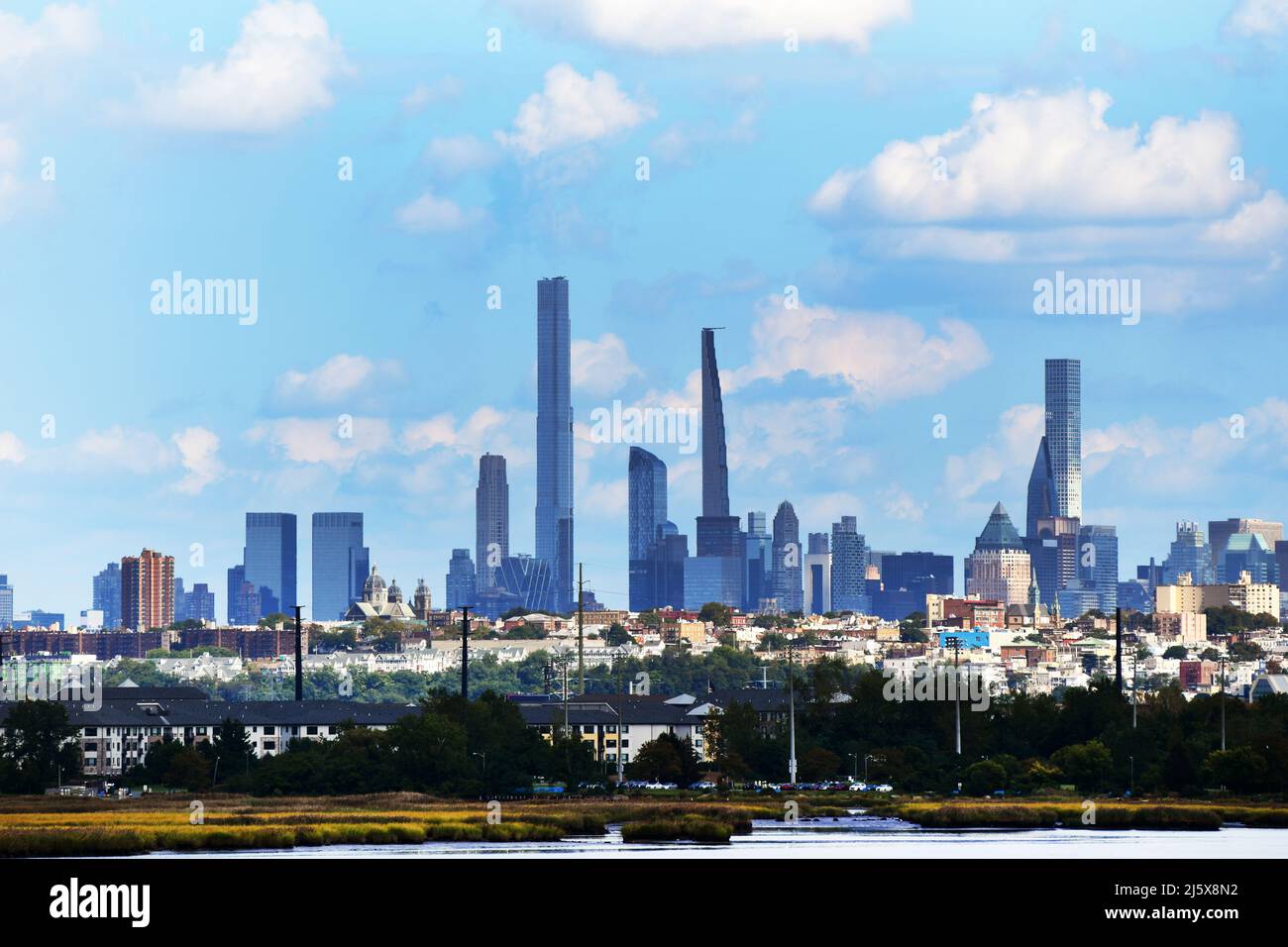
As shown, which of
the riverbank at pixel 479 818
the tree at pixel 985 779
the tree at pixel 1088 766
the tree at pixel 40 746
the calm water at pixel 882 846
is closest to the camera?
the calm water at pixel 882 846

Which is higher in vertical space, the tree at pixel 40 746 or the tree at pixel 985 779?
the tree at pixel 40 746

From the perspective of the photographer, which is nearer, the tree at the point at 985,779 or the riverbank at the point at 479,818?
the riverbank at the point at 479,818

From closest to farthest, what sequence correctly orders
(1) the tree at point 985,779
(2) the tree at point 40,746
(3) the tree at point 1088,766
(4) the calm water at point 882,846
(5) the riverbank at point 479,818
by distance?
(4) the calm water at point 882,846 → (5) the riverbank at point 479,818 → (1) the tree at point 985,779 → (3) the tree at point 1088,766 → (2) the tree at point 40,746

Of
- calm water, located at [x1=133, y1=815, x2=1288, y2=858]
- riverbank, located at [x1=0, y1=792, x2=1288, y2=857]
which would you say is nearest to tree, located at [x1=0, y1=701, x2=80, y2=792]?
riverbank, located at [x1=0, y1=792, x2=1288, y2=857]

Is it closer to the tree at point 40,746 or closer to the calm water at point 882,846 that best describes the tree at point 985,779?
Answer: the calm water at point 882,846

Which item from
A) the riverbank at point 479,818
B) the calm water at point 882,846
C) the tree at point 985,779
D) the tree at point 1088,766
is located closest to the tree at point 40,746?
the riverbank at point 479,818
